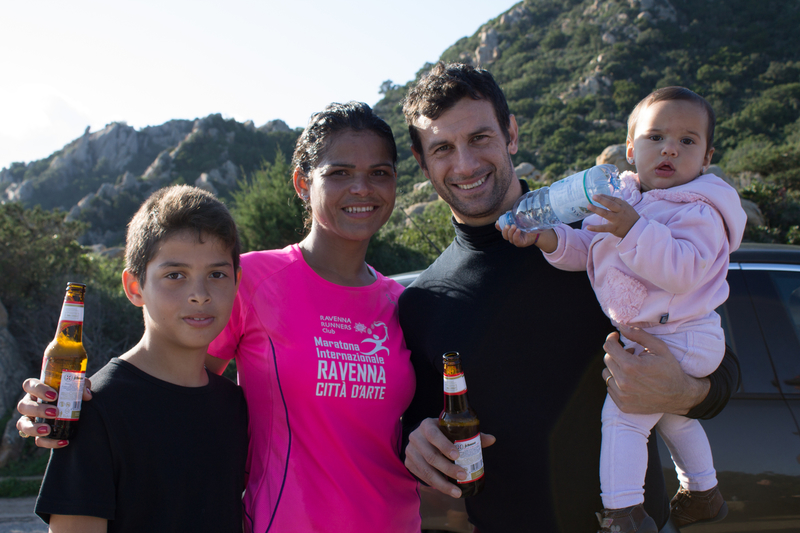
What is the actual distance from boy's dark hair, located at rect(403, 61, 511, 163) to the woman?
24 centimetres

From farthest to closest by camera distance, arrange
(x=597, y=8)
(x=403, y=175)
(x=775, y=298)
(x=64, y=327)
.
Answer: (x=597, y=8)
(x=403, y=175)
(x=775, y=298)
(x=64, y=327)

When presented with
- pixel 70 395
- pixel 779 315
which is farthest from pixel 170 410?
pixel 779 315

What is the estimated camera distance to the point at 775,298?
2773 mm

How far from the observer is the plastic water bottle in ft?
6.10

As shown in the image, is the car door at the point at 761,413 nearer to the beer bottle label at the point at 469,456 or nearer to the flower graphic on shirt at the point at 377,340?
the beer bottle label at the point at 469,456

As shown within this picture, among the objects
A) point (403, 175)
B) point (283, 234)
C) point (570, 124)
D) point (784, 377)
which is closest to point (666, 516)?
point (784, 377)

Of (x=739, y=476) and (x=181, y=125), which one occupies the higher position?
(x=181, y=125)

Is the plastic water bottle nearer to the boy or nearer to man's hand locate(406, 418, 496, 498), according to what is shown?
man's hand locate(406, 418, 496, 498)

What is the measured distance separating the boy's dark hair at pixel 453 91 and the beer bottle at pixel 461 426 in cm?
112

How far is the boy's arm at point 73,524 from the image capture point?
1504mm

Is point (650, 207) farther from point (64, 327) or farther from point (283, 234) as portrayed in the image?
point (283, 234)

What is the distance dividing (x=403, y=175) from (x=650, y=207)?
105ft

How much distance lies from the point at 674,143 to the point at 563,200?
19.3 inches

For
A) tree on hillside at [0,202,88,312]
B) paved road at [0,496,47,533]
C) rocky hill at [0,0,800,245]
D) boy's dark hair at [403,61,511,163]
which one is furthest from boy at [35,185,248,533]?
rocky hill at [0,0,800,245]
